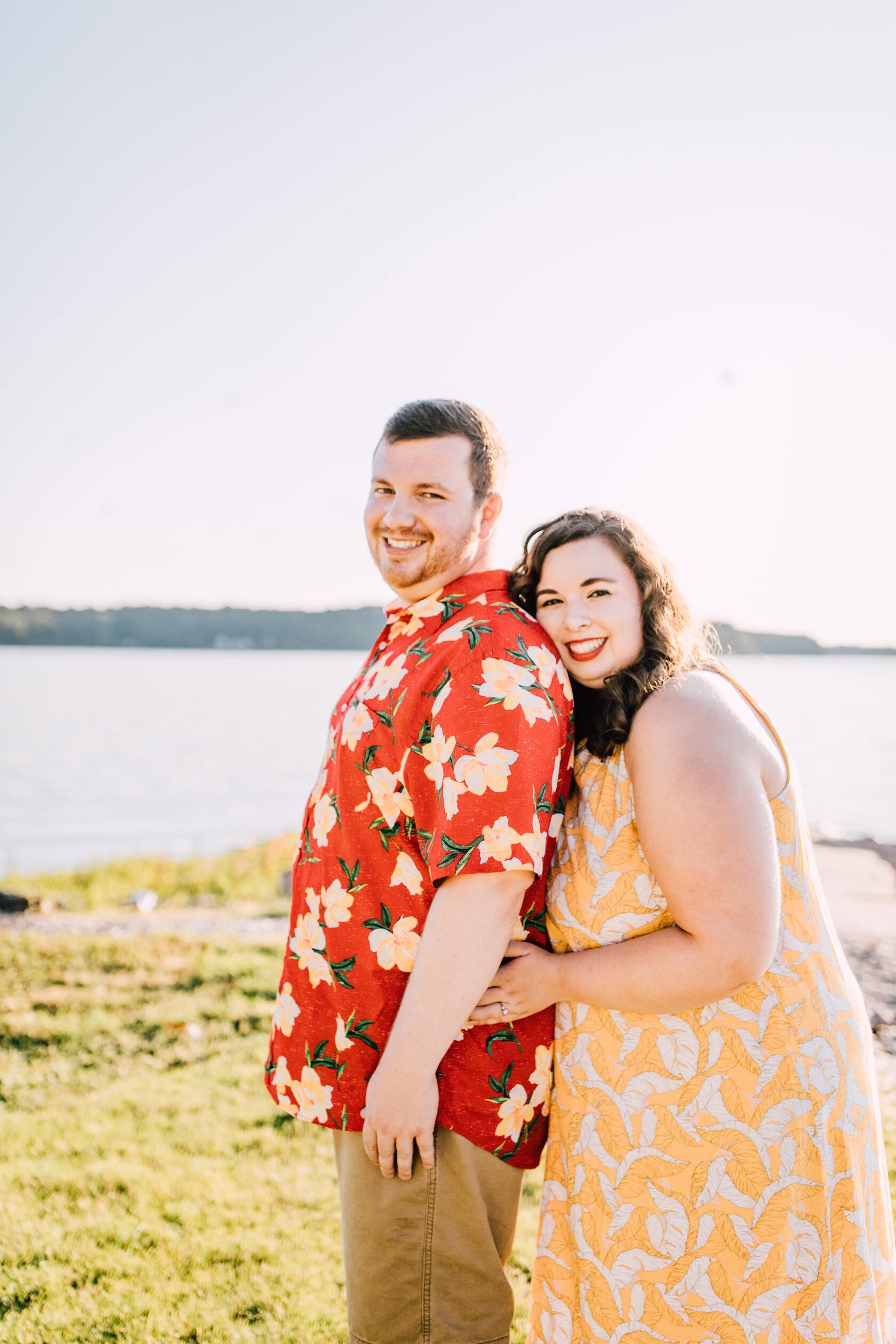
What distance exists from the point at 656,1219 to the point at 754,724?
1.03 metres

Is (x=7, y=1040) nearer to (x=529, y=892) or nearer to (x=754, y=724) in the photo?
(x=529, y=892)

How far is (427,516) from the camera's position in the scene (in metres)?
2.17

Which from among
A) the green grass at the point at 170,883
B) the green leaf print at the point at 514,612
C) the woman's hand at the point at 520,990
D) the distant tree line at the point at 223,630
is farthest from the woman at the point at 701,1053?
the distant tree line at the point at 223,630

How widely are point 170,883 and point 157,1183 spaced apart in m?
9.26

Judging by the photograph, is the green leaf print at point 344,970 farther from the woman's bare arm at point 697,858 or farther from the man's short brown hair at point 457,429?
the man's short brown hair at point 457,429

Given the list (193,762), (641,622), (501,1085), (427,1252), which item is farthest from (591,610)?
(193,762)

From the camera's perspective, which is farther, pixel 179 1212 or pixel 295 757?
pixel 295 757

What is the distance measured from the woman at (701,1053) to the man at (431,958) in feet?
0.39

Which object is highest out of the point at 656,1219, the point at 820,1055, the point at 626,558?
the point at 626,558

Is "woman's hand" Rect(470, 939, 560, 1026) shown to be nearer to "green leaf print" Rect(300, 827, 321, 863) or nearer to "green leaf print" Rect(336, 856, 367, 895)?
"green leaf print" Rect(336, 856, 367, 895)

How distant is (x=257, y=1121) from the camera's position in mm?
4078

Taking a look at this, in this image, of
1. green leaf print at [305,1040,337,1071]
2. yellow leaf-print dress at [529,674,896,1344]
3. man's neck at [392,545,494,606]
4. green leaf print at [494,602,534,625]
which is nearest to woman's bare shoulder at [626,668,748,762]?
yellow leaf-print dress at [529,674,896,1344]

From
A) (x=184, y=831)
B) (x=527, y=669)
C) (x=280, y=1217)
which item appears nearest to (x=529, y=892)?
(x=527, y=669)

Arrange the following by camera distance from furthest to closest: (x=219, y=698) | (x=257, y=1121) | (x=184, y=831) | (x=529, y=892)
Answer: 1. (x=219, y=698)
2. (x=184, y=831)
3. (x=257, y=1121)
4. (x=529, y=892)
